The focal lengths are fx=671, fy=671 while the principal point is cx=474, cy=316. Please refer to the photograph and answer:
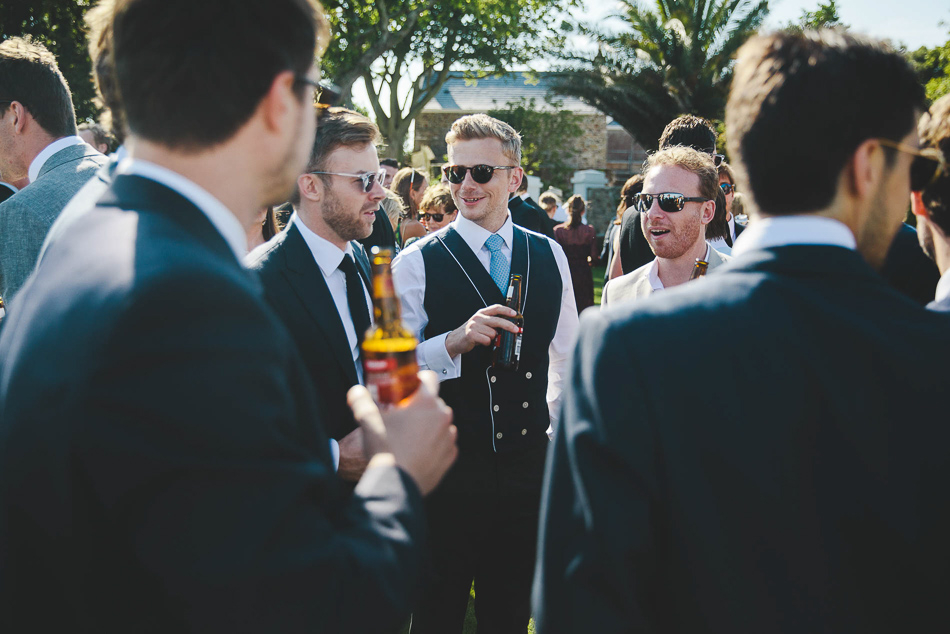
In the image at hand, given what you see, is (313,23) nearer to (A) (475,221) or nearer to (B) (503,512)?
(A) (475,221)

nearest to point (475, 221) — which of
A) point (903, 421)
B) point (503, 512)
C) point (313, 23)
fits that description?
point (503, 512)

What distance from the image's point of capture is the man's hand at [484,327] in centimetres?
289

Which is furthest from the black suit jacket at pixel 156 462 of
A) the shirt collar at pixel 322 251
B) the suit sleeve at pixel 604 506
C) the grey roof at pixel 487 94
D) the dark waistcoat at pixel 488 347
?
the grey roof at pixel 487 94

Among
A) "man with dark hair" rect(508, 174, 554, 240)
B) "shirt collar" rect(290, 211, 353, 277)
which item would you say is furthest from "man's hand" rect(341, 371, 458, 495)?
"man with dark hair" rect(508, 174, 554, 240)

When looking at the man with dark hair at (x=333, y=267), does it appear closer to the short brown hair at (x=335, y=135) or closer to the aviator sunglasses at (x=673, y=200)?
the short brown hair at (x=335, y=135)

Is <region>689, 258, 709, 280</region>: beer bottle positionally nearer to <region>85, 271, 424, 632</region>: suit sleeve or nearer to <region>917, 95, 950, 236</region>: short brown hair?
<region>917, 95, 950, 236</region>: short brown hair

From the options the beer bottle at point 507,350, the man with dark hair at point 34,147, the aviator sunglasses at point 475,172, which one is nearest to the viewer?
the man with dark hair at point 34,147

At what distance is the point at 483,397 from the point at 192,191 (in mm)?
2168

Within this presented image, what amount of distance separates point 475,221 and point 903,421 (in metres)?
2.45

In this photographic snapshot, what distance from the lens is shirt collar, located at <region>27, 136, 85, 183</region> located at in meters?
3.40

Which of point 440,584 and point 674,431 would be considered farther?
point 440,584

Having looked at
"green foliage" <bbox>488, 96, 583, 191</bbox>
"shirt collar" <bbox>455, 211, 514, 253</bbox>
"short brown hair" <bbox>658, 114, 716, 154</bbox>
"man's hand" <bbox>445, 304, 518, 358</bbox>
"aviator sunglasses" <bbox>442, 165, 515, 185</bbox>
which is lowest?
"man's hand" <bbox>445, 304, 518, 358</bbox>

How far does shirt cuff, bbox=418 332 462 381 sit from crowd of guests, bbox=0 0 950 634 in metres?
1.60

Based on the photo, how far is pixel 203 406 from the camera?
1.03 m
